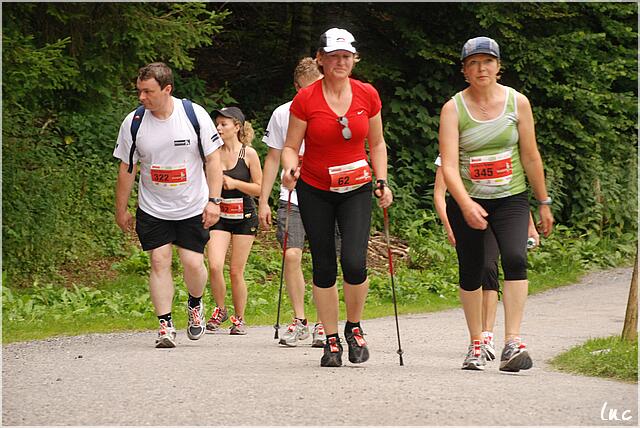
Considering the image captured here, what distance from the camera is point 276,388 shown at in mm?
7379

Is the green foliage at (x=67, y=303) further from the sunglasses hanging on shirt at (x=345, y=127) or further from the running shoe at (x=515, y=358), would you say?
the running shoe at (x=515, y=358)

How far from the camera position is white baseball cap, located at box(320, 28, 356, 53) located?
8484 millimetres

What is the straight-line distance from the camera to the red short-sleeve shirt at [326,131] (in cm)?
853

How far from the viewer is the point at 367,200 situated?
8.70 m

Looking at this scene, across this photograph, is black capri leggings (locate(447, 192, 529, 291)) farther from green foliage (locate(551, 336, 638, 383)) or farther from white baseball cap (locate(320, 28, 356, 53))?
white baseball cap (locate(320, 28, 356, 53))

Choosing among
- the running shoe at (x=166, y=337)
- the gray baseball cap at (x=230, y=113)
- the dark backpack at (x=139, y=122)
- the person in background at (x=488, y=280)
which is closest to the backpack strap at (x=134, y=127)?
the dark backpack at (x=139, y=122)

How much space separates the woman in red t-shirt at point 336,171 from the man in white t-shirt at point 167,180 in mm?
1532

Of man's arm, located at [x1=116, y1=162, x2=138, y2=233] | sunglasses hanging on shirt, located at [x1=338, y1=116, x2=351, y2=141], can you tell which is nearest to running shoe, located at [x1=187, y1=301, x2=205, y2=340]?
man's arm, located at [x1=116, y1=162, x2=138, y2=233]

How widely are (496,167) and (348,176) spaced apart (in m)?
1.02

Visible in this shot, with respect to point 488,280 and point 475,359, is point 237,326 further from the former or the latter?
point 475,359

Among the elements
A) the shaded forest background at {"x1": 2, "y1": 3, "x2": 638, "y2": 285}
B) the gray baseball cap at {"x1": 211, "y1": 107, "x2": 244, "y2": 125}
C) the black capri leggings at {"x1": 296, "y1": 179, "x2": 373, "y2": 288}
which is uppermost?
the shaded forest background at {"x1": 2, "y1": 3, "x2": 638, "y2": 285}

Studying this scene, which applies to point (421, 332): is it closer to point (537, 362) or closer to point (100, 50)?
point (537, 362)

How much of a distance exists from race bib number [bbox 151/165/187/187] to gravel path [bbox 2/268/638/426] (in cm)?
134

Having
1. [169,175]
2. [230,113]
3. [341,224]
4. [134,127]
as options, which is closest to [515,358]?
[341,224]
